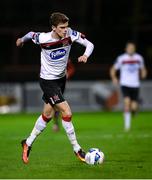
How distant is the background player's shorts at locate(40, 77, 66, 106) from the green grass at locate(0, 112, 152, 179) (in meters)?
1.00

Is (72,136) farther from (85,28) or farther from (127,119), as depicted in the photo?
(85,28)

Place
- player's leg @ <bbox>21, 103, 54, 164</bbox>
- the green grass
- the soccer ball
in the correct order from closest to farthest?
the green grass → the soccer ball → player's leg @ <bbox>21, 103, 54, 164</bbox>

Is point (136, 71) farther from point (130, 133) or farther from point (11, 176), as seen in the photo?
point (11, 176)

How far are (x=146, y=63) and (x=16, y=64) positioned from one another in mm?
5668

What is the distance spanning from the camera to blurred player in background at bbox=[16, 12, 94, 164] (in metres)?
12.4

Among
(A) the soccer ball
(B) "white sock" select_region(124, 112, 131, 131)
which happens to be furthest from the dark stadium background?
(A) the soccer ball

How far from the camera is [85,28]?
33812mm

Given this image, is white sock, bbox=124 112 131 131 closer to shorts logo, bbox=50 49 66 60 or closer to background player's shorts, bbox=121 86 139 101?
background player's shorts, bbox=121 86 139 101

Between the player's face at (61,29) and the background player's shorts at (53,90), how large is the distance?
0.84 metres

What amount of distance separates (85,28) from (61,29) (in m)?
21.6

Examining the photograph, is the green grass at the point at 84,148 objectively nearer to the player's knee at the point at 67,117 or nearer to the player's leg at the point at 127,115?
the player's leg at the point at 127,115

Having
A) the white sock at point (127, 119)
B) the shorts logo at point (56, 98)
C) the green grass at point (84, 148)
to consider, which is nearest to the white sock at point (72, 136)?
the green grass at point (84, 148)

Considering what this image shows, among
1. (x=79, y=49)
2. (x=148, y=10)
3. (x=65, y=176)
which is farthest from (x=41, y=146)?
(x=148, y=10)

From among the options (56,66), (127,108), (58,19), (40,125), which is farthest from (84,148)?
(127,108)
